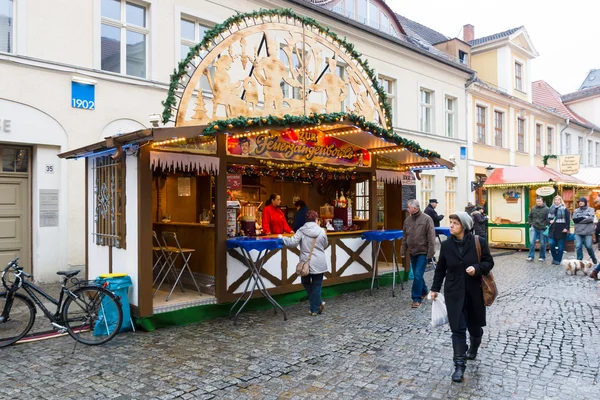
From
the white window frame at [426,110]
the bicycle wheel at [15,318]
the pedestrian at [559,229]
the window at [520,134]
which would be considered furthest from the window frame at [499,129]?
the bicycle wheel at [15,318]

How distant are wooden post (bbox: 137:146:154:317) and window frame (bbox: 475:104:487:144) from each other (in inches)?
712

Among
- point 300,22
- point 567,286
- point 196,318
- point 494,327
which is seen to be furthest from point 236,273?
point 567,286

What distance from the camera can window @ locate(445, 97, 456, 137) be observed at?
2055cm

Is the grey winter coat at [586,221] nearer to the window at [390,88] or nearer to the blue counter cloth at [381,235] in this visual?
the blue counter cloth at [381,235]

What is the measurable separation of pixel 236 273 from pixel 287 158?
2199mm

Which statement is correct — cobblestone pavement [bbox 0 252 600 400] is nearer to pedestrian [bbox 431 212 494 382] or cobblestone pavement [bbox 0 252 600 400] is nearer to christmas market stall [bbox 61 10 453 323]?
pedestrian [bbox 431 212 494 382]

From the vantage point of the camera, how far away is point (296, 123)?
700 centimetres

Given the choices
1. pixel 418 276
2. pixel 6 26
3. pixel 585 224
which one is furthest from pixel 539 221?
pixel 6 26

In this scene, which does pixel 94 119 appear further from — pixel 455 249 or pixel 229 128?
pixel 455 249

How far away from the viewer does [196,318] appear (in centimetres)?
700

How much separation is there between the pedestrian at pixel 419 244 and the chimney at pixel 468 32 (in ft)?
71.0

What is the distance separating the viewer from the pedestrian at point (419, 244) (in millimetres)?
7949

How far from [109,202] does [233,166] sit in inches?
76.2

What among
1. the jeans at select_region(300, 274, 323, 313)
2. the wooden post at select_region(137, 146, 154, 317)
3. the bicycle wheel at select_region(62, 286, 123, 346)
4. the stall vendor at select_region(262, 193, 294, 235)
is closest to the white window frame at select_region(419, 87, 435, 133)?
the stall vendor at select_region(262, 193, 294, 235)
